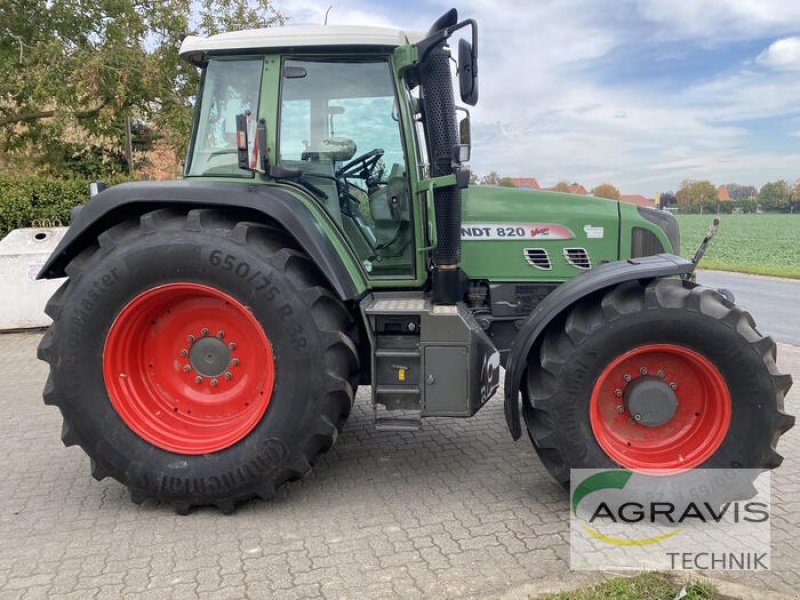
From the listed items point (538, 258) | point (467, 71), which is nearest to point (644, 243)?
point (538, 258)

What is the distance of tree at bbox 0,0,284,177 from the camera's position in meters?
9.59

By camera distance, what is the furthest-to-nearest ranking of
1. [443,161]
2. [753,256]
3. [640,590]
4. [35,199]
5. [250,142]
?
[753,256] < [35,199] < [443,161] < [250,142] < [640,590]

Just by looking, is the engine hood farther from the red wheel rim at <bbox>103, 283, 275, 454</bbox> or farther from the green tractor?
the red wheel rim at <bbox>103, 283, 275, 454</bbox>

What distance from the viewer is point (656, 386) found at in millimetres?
3258

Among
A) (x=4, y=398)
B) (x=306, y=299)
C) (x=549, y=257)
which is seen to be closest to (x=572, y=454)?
(x=549, y=257)

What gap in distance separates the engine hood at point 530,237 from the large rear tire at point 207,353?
3.57 feet

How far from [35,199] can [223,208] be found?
750cm

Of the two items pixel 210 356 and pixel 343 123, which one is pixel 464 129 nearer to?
pixel 343 123

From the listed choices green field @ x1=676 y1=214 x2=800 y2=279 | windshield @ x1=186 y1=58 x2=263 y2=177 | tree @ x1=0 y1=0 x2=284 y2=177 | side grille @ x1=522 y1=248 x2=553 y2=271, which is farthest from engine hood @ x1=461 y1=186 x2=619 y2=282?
green field @ x1=676 y1=214 x2=800 y2=279

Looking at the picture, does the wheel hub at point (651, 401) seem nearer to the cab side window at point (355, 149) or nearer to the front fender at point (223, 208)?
the cab side window at point (355, 149)

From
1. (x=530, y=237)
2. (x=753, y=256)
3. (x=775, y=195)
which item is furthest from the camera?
(x=775, y=195)

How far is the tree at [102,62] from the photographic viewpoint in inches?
377

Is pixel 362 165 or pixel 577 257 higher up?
pixel 362 165

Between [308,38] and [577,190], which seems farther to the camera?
[577,190]
